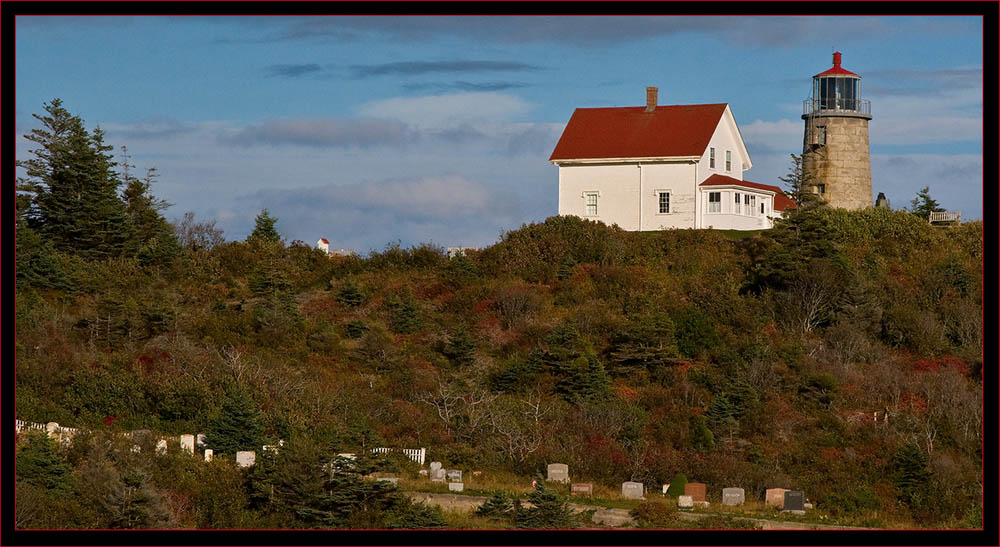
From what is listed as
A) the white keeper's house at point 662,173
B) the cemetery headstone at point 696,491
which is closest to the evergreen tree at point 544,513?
the cemetery headstone at point 696,491

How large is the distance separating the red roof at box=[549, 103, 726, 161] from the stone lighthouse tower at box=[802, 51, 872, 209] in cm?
413

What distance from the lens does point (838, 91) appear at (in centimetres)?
4331

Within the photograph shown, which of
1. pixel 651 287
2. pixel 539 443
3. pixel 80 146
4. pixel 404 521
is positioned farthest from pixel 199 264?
pixel 404 521

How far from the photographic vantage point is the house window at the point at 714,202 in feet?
130

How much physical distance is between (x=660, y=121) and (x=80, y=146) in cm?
2082

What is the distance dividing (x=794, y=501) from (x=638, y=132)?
77.0 ft

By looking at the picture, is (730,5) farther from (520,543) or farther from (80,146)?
(80,146)

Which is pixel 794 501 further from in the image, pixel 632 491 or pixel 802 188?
pixel 802 188

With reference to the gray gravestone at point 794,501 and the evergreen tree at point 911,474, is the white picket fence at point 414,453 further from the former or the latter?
the evergreen tree at point 911,474

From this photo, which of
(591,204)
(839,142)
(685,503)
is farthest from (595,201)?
(685,503)

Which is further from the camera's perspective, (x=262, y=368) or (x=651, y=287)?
(x=651, y=287)

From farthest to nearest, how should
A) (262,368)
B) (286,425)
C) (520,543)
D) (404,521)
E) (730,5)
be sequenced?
(262,368) → (286,425) → (404,521) → (520,543) → (730,5)

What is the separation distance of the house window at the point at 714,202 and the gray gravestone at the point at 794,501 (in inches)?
808

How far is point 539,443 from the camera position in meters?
23.8
